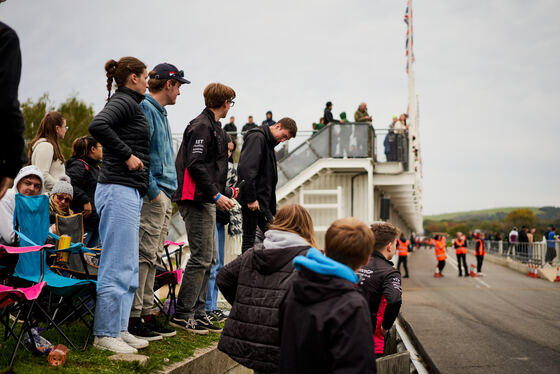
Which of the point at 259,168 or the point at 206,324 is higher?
the point at 259,168

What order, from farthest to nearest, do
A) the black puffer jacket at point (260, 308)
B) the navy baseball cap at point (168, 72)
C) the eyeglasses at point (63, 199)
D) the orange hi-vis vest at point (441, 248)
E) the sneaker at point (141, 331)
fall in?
1. the orange hi-vis vest at point (441, 248)
2. the eyeglasses at point (63, 199)
3. the navy baseball cap at point (168, 72)
4. the sneaker at point (141, 331)
5. the black puffer jacket at point (260, 308)

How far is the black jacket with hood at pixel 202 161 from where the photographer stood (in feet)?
16.8

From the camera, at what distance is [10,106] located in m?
2.47

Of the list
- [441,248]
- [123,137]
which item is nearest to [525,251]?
[441,248]

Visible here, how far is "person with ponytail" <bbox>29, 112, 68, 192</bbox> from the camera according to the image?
19.4 feet

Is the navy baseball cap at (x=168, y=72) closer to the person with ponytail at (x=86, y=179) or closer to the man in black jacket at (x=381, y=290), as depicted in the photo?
the person with ponytail at (x=86, y=179)

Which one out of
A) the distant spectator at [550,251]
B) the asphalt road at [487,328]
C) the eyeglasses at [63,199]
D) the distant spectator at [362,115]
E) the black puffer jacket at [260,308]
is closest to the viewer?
the black puffer jacket at [260,308]

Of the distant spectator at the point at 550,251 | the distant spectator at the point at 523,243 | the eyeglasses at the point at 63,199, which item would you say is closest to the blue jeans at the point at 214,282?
the eyeglasses at the point at 63,199

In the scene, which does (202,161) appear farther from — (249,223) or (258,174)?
(249,223)

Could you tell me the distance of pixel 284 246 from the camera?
3.16m

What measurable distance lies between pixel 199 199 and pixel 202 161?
364 mm

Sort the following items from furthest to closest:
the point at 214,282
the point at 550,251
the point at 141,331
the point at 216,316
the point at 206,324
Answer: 1. the point at 550,251
2. the point at 214,282
3. the point at 216,316
4. the point at 206,324
5. the point at 141,331

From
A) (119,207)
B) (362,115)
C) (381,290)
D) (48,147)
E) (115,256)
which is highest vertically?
(362,115)

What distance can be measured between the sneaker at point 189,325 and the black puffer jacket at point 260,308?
2.10 meters
